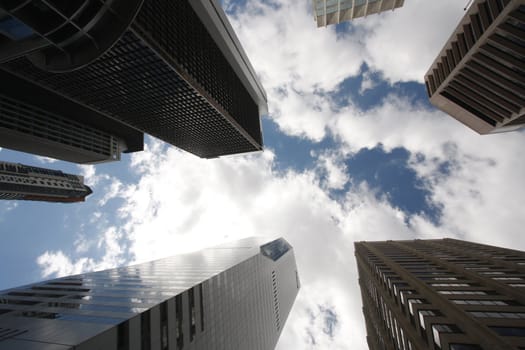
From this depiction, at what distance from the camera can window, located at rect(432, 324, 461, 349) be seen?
28672 millimetres

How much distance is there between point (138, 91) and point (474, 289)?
93.8m

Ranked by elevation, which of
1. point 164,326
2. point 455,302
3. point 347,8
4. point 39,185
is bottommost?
point 455,302

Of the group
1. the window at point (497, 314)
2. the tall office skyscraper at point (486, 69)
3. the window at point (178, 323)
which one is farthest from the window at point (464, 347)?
the tall office skyscraper at point (486, 69)

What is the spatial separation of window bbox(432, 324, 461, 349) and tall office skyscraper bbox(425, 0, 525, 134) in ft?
155

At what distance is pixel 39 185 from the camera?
14838cm

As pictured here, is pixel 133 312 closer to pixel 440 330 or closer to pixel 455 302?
pixel 440 330

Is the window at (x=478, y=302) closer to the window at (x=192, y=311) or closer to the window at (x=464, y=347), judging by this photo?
the window at (x=464, y=347)

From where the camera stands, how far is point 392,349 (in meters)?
48.0

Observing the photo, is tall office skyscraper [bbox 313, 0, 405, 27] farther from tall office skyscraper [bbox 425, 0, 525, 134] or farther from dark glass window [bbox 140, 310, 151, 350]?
dark glass window [bbox 140, 310, 151, 350]

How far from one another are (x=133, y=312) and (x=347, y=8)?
231 ft

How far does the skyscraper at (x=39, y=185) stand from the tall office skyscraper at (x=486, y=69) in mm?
187389

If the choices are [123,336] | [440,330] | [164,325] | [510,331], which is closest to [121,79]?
[164,325]

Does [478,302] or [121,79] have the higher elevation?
[121,79]

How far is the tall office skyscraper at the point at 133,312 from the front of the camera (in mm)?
22203
